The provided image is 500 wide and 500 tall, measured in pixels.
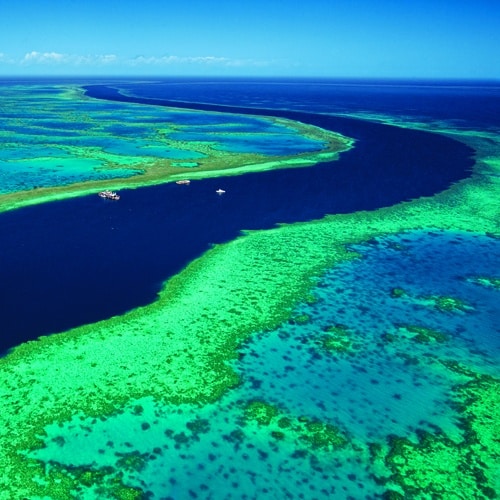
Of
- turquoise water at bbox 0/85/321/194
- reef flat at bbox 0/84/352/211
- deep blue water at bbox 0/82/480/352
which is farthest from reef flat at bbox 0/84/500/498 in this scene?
turquoise water at bbox 0/85/321/194

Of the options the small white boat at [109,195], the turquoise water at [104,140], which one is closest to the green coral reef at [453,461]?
the small white boat at [109,195]

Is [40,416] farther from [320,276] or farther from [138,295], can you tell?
[320,276]

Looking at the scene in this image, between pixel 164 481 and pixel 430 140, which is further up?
pixel 430 140

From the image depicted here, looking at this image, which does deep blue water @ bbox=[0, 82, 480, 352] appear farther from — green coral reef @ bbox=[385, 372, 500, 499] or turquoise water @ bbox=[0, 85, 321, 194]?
green coral reef @ bbox=[385, 372, 500, 499]

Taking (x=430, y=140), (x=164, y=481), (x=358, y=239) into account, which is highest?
(x=430, y=140)

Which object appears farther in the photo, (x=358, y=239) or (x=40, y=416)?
(x=358, y=239)

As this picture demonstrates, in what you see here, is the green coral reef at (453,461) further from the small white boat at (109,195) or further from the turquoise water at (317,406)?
the small white boat at (109,195)

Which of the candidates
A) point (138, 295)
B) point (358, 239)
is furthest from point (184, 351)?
point (358, 239)
